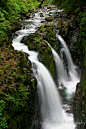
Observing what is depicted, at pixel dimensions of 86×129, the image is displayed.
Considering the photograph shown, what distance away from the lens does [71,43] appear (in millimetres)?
11570

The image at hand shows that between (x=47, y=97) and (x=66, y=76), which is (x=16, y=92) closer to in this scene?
(x=47, y=97)

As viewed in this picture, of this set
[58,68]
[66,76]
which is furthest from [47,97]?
[66,76]

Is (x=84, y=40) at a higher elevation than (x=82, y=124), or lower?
higher

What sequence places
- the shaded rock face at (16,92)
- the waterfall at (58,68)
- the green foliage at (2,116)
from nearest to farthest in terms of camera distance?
the green foliage at (2,116) < the shaded rock face at (16,92) < the waterfall at (58,68)

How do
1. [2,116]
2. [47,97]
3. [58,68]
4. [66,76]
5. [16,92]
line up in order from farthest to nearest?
[66,76] → [58,68] → [47,97] → [16,92] → [2,116]

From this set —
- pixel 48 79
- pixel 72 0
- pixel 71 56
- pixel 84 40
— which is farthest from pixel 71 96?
pixel 72 0

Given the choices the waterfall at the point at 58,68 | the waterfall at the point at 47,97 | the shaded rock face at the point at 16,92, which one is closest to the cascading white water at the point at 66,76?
the waterfall at the point at 58,68

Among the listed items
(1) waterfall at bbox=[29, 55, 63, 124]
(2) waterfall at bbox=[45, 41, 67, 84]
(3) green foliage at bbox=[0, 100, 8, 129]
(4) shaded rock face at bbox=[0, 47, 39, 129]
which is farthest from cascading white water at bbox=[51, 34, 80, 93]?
(3) green foliage at bbox=[0, 100, 8, 129]

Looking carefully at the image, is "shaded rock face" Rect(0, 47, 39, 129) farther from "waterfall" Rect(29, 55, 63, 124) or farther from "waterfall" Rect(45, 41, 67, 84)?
"waterfall" Rect(45, 41, 67, 84)

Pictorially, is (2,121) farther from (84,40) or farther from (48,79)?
(84,40)

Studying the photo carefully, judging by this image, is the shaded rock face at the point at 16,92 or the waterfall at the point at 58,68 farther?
the waterfall at the point at 58,68

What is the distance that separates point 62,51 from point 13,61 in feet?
19.1

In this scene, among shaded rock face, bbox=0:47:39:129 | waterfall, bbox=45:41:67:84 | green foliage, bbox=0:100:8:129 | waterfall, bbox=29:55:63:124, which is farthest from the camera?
waterfall, bbox=45:41:67:84

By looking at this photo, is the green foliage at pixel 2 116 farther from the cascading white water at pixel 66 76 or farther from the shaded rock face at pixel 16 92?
the cascading white water at pixel 66 76
